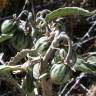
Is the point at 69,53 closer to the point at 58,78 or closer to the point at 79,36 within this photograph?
the point at 58,78

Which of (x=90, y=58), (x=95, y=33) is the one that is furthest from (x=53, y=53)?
(x=95, y=33)

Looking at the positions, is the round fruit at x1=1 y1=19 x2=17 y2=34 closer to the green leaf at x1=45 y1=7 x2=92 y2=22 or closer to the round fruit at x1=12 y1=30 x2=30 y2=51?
the round fruit at x1=12 y1=30 x2=30 y2=51

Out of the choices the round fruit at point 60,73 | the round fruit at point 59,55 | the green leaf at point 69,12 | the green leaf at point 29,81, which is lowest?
the green leaf at point 29,81

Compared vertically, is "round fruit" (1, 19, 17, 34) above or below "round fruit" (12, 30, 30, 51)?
above

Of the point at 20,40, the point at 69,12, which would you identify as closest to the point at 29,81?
the point at 20,40

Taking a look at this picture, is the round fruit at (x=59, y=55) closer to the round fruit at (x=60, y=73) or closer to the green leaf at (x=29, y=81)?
the round fruit at (x=60, y=73)

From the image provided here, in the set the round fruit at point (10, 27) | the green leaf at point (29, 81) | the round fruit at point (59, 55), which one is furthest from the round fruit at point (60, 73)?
the round fruit at point (10, 27)

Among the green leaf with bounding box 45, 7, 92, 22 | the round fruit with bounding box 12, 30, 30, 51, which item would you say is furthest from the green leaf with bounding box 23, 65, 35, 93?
the green leaf with bounding box 45, 7, 92, 22

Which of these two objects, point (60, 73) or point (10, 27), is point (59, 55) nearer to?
point (60, 73)
